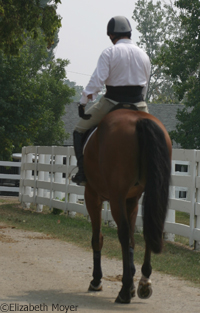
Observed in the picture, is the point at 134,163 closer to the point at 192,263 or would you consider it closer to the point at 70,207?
the point at 192,263

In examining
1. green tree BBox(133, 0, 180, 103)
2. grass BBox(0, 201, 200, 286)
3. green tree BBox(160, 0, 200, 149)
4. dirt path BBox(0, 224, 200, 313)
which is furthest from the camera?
green tree BBox(133, 0, 180, 103)

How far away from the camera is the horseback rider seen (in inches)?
228

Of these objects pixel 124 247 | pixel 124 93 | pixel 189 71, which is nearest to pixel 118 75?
pixel 124 93

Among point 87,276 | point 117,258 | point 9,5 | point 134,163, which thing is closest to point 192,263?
point 117,258

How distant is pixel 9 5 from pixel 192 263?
10258mm

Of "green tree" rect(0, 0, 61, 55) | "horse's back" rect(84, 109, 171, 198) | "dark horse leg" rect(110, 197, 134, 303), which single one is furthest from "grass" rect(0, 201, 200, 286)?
"green tree" rect(0, 0, 61, 55)

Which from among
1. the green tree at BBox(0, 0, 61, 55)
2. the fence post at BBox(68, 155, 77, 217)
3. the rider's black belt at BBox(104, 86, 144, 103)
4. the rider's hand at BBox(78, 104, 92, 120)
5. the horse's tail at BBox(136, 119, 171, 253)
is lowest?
the fence post at BBox(68, 155, 77, 217)

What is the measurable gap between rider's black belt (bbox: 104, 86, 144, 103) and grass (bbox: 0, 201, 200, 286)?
7.50 ft

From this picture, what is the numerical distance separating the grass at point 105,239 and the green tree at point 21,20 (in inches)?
186

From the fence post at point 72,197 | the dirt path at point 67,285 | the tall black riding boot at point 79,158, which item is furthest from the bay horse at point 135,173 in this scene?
the fence post at point 72,197

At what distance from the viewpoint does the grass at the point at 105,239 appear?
7.38 meters

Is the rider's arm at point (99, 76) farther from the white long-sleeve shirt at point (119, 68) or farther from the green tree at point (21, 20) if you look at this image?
the green tree at point (21, 20)

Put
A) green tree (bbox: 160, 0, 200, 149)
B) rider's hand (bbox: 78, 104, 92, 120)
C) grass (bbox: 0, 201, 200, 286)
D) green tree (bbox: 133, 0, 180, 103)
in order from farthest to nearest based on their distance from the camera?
green tree (bbox: 133, 0, 180, 103) → green tree (bbox: 160, 0, 200, 149) → grass (bbox: 0, 201, 200, 286) → rider's hand (bbox: 78, 104, 92, 120)

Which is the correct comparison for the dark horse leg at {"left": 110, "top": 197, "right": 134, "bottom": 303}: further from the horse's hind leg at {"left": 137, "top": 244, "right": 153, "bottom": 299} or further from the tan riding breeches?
the tan riding breeches
